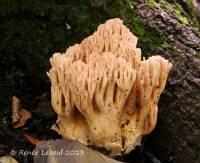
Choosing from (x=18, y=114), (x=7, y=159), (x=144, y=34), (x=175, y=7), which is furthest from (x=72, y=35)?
(x=7, y=159)

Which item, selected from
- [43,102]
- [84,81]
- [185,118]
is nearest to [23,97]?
[43,102]

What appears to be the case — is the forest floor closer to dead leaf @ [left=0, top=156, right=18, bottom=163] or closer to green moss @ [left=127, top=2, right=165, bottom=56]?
dead leaf @ [left=0, top=156, right=18, bottom=163]

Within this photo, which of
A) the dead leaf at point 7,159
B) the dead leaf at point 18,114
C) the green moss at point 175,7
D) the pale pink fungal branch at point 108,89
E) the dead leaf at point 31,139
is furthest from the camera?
the green moss at point 175,7

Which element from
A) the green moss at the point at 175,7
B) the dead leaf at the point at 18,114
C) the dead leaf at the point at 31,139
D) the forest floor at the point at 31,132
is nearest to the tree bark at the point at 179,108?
the forest floor at the point at 31,132

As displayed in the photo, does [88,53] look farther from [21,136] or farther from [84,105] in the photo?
[21,136]

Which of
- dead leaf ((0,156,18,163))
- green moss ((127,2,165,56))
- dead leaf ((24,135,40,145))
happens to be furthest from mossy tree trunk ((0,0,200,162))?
dead leaf ((0,156,18,163))

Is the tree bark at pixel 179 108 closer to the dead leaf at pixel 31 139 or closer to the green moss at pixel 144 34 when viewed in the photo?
the green moss at pixel 144 34
